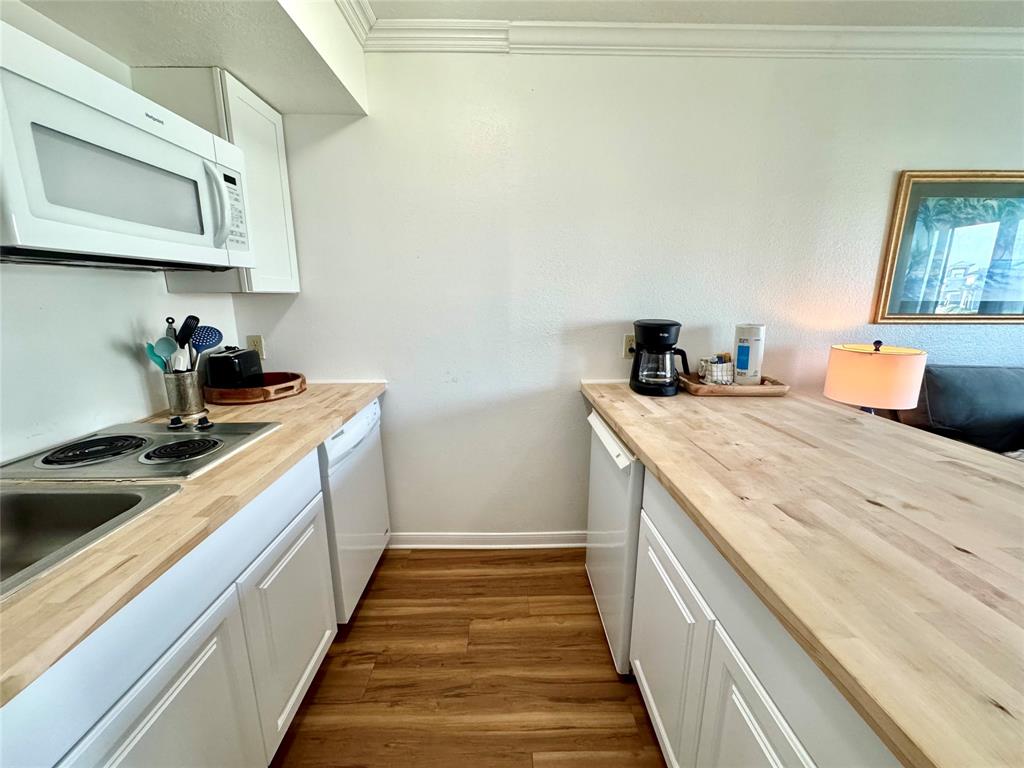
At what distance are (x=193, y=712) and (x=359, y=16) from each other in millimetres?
2225

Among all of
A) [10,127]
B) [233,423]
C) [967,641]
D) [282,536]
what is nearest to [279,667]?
[282,536]

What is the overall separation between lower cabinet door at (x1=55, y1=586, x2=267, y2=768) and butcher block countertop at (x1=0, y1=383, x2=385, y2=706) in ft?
0.68

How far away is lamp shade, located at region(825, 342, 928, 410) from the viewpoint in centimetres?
166

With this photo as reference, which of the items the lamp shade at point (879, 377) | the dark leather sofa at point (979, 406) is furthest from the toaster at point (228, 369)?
the dark leather sofa at point (979, 406)

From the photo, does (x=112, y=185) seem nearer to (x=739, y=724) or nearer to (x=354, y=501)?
(x=354, y=501)

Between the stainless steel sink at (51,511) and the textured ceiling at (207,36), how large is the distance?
4.20 feet

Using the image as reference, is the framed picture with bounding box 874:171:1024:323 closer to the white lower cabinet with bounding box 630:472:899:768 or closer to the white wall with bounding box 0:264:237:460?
the white lower cabinet with bounding box 630:472:899:768

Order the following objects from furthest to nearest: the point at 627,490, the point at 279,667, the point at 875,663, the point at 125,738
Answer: the point at 627,490 → the point at 279,667 → the point at 125,738 → the point at 875,663

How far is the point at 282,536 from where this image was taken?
44.9 inches

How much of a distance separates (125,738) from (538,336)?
1725 millimetres

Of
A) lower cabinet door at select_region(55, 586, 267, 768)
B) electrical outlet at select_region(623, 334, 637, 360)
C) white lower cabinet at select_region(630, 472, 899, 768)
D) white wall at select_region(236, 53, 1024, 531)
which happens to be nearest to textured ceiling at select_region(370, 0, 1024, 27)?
white wall at select_region(236, 53, 1024, 531)

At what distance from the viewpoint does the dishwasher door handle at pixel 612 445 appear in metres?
1.27

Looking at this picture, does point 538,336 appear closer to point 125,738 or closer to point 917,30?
point 125,738

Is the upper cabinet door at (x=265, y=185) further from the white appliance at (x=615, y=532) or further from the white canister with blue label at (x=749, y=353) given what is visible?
the white canister with blue label at (x=749, y=353)
